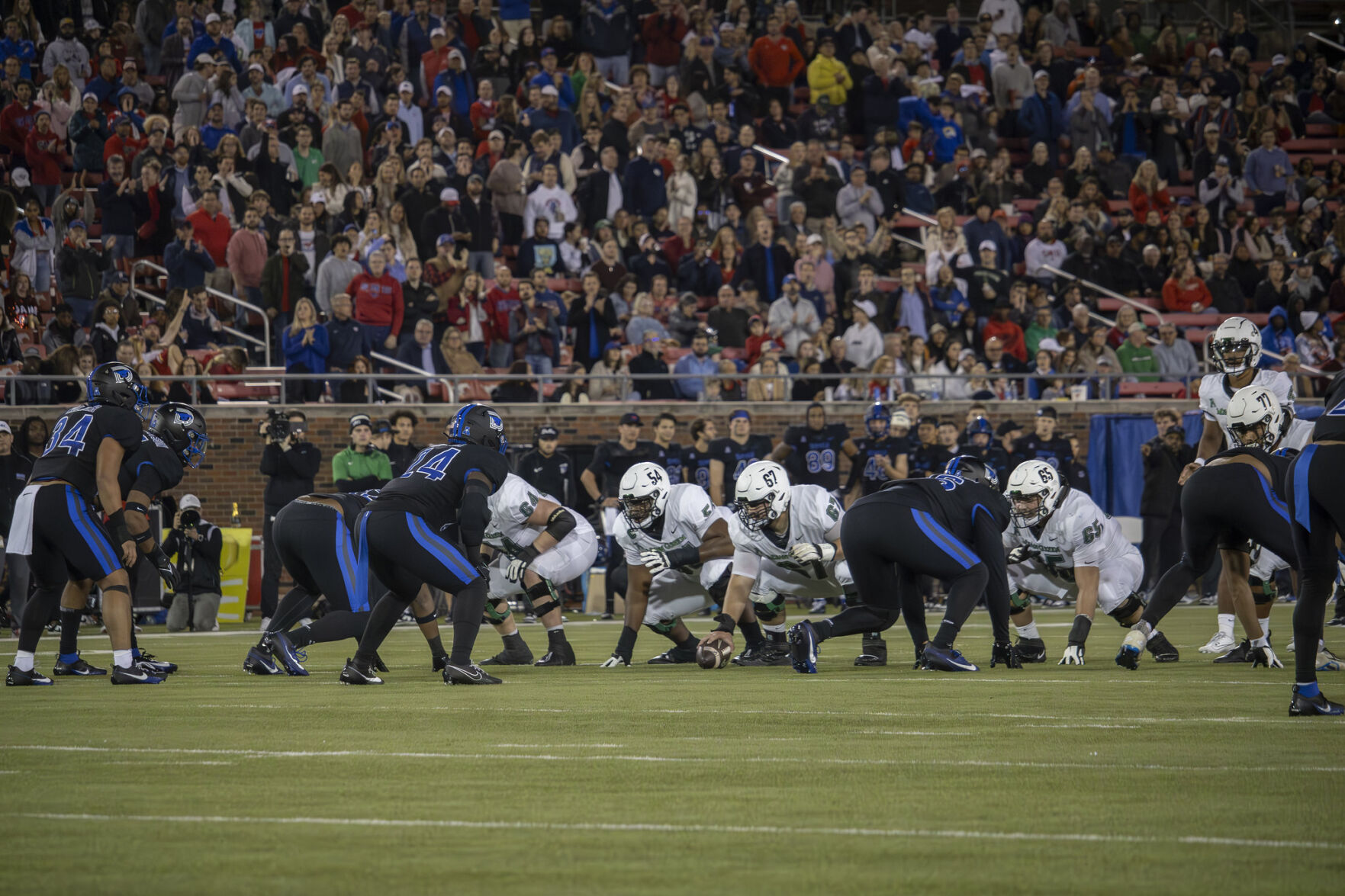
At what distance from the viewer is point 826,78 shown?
85.7ft

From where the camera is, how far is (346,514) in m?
11.8

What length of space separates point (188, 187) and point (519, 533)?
32.4ft

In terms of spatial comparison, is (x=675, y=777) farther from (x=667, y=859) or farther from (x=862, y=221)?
(x=862, y=221)

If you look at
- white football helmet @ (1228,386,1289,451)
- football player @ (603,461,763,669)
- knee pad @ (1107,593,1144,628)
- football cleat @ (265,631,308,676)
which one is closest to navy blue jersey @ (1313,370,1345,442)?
white football helmet @ (1228,386,1289,451)

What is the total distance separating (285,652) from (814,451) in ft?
32.4

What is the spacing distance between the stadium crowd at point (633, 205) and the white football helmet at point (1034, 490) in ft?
29.0

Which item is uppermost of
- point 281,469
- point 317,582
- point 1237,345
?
point 1237,345

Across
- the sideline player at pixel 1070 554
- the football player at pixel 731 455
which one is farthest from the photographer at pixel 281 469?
the sideline player at pixel 1070 554

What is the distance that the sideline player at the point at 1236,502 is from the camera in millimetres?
10094

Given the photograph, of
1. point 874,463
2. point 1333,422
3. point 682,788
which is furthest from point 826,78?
point 682,788

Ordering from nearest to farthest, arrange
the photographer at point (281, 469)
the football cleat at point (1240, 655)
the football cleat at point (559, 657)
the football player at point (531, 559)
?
the football cleat at point (1240, 655) < the football cleat at point (559, 657) < the football player at point (531, 559) < the photographer at point (281, 469)

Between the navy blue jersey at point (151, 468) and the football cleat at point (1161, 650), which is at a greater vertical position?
the navy blue jersey at point (151, 468)

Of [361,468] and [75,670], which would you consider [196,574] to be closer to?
[361,468]

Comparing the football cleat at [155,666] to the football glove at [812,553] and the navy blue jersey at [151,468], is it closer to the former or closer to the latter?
the navy blue jersey at [151,468]
